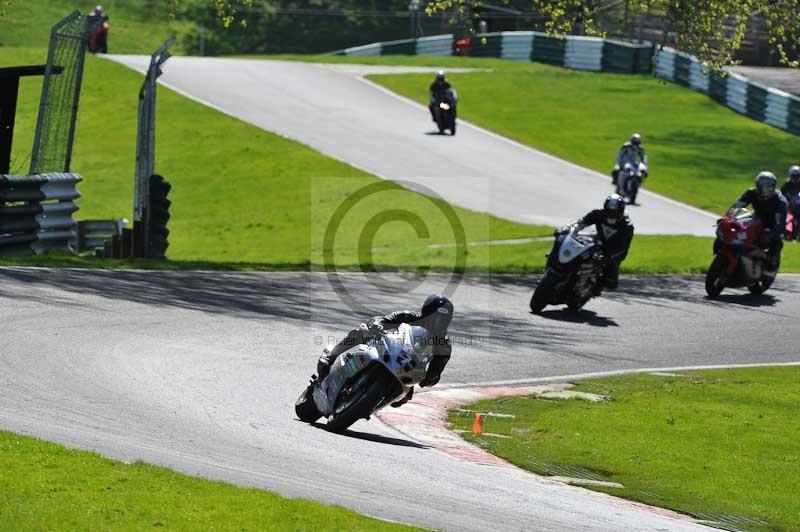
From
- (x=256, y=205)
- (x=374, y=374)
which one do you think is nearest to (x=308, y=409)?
(x=374, y=374)

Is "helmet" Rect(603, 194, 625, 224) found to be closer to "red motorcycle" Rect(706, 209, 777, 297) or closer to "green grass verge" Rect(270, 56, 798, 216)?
"red motorcycle" Rect(706, 209, 777, 297)

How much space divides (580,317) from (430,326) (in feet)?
28.4

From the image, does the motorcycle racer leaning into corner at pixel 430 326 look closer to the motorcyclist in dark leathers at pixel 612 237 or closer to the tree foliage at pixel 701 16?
the motorcyclist in dark leathers at pixel 612 237

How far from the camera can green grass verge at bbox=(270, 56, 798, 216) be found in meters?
39.1

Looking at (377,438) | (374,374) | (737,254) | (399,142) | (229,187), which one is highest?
(399,142)

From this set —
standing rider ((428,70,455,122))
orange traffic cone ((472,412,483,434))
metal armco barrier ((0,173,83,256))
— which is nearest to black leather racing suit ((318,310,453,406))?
orange traffic cone ((472,412,483,434))

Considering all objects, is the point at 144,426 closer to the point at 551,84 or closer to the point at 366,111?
the point at 366,111

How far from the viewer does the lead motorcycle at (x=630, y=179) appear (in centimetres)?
3334

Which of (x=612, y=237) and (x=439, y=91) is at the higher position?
(x=439, y=91)

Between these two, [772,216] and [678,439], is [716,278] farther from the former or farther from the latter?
[678,439]

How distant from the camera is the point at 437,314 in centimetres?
1084

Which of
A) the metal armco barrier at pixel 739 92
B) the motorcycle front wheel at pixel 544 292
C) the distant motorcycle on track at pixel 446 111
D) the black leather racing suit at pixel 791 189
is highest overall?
the metal armco barrier at pixel 739 92

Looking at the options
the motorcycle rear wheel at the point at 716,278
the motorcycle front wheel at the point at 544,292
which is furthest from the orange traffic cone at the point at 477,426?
the motorcycle rear wheel at the point at 716,278

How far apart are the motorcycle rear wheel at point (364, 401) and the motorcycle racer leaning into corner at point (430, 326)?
31cm
